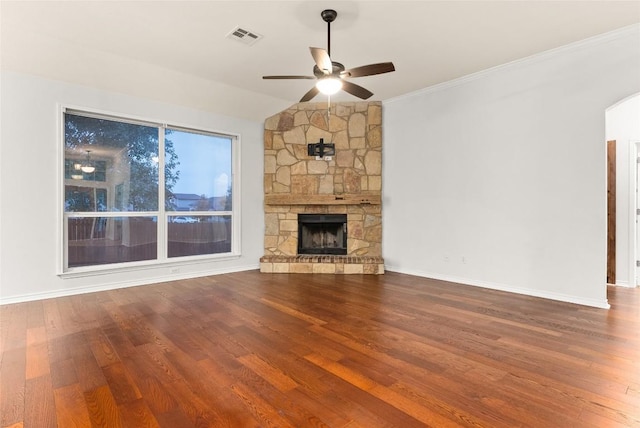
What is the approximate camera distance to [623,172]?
457 centimetres

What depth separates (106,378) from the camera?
212 centimetres

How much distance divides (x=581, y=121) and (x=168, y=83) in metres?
5.26

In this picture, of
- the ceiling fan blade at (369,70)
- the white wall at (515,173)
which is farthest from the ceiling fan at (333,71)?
the white wall at (515,173)

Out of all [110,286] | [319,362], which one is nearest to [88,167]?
[110,286]

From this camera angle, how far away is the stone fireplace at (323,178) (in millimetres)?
5785

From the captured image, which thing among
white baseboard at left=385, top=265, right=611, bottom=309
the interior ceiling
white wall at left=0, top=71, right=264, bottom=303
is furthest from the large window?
white baseboard at left=385, top=265, right=611, bottom=309

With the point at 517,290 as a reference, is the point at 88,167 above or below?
above

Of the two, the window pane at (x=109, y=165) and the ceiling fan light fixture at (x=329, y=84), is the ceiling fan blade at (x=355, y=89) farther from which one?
the window pane at (x=109, y=165)

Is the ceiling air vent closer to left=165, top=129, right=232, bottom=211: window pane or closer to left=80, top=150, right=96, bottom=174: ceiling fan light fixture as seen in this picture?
left=165, top=129, right=232, bottom=211: window pane

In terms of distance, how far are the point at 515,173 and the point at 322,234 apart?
331 cm

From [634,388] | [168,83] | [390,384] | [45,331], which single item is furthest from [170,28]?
[634,388]

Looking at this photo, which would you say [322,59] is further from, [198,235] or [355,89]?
[198,235]

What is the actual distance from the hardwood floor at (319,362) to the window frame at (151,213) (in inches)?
23.6

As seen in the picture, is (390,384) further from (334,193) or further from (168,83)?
(168,83)
